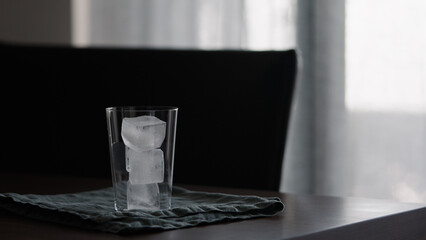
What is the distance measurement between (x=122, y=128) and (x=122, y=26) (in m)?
2.35

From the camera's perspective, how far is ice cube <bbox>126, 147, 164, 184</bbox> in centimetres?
91

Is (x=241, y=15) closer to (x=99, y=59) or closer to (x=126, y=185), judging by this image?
(x=99, y=59)

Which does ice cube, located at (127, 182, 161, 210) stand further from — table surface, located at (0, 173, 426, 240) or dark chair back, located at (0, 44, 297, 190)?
dark chair back, located at (0, 44, 297, 190)

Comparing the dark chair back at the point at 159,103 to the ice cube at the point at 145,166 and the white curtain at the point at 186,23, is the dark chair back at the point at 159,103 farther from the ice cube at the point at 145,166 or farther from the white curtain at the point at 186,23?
the white curtain at the point at 186,23

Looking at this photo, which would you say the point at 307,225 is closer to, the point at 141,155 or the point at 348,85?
the point at 141,155

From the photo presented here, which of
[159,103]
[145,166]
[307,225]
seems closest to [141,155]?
[145,166]

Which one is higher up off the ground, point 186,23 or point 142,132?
point 186,23

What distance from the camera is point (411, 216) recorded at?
3.22 ft

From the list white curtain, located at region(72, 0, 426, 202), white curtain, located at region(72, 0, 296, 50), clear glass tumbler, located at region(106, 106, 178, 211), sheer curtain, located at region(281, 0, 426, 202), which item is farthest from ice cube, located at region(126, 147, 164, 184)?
white curtain, located at region(72, 0, 296, 50)

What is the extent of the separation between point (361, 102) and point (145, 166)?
1671 millimetres

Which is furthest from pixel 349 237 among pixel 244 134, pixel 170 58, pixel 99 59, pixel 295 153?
pixel 295 153

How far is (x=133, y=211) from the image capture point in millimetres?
910

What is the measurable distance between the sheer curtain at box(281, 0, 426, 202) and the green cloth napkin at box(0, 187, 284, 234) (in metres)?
1.40

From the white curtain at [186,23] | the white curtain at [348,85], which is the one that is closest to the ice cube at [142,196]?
the white curtain at [348,85]
